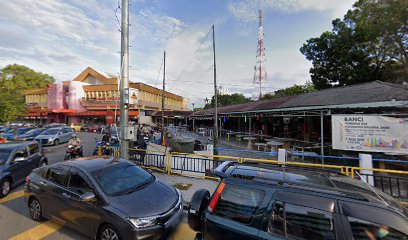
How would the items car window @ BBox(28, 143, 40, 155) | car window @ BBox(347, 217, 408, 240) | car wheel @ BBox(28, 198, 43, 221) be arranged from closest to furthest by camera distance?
car window @ BBox(347, 217, 408, 240) → car wheel @ BBox(28, 198, 43, 221) → car window @ BBox(28, 143, 40, 155)

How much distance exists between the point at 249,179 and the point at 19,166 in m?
8.01

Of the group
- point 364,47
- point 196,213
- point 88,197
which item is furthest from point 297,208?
point 364,47

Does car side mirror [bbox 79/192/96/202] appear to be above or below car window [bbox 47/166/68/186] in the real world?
below

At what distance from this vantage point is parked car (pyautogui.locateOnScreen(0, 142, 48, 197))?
19.3 feet

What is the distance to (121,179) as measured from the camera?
13.4ft

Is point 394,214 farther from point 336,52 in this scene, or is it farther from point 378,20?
point 336,52

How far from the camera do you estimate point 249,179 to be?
8.21 feet

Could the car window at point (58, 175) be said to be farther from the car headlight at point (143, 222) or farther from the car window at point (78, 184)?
the car headlight at point (143, 222)

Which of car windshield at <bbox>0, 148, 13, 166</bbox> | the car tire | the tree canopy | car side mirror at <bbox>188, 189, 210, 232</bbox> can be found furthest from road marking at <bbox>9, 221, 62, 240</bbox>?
the tree canopy

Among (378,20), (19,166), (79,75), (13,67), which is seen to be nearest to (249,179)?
(19,166)

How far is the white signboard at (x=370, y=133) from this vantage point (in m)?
6.24

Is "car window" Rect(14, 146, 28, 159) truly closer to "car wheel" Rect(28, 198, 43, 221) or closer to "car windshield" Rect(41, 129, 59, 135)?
"car wheel" Rect(28, 198, 43, 221)

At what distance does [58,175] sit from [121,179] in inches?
58.6

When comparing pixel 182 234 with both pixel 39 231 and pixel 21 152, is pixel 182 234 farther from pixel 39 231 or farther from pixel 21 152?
pixel 21 152
